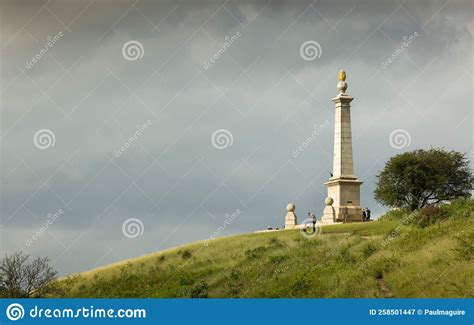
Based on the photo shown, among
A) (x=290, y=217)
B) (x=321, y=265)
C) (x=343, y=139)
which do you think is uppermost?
(x=343, y=139)

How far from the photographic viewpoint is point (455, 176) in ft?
198

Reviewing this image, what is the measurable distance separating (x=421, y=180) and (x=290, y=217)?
10.0 metres

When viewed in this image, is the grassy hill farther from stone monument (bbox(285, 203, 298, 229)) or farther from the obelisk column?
the obelisk column

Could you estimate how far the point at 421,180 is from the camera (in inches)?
2327

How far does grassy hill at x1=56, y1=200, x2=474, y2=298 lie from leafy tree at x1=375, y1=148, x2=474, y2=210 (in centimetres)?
643

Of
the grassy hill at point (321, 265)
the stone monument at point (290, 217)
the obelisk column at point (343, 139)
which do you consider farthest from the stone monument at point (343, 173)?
the grassy hill at point (321, 265)

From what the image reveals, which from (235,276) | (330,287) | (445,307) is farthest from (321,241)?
(445,307)

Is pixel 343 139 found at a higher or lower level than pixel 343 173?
higher

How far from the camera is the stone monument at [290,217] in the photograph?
5636 cm

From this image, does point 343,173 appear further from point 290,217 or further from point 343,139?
point 290,217

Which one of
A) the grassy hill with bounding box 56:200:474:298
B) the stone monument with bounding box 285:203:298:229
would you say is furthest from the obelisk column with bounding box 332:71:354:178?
the grassy hill with bounding box 56:200:474:298

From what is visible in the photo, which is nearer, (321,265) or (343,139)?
(321,265)

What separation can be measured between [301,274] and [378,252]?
3523 millimetres

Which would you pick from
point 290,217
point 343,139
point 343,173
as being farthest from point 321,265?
point 343,139
